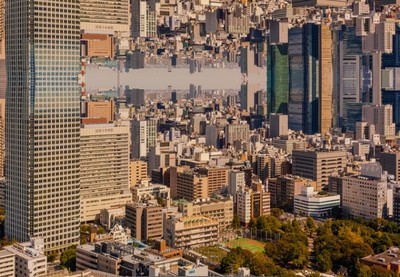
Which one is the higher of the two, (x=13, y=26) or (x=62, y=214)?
(x=13, y=26)

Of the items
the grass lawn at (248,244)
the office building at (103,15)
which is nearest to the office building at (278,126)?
the office building at (103,15)

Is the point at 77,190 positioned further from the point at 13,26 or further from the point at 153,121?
the point at 153,121

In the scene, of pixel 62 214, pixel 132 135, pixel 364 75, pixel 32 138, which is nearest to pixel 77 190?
pixel 62 214

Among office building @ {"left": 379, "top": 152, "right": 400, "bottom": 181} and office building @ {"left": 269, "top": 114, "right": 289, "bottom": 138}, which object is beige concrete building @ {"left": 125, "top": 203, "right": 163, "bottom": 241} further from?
office building @ {"left": 269, "top": 114, "right": 289, "bottom": 138}

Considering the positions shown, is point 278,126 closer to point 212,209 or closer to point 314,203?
point 314,203

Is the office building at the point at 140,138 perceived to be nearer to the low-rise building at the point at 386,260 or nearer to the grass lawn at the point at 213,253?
the grass lawn at the point at 213,253

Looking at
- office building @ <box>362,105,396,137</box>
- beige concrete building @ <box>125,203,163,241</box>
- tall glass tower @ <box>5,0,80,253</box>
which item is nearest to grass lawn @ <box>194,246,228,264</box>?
beige concrete building @ <box>125,203,163,241</box>

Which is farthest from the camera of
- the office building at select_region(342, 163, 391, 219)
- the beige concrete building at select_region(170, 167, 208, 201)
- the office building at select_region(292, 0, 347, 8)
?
the office building at select_region(292, 0, 347, 8)
